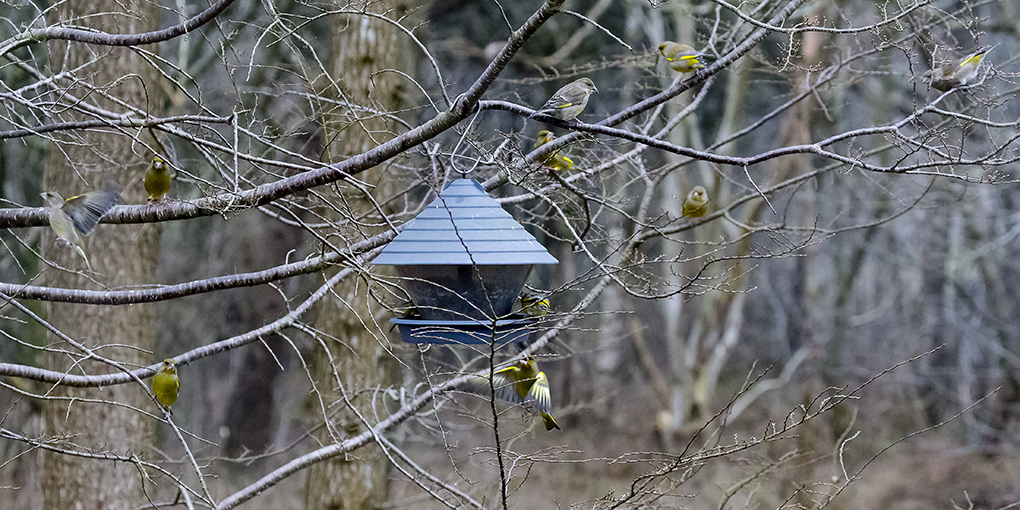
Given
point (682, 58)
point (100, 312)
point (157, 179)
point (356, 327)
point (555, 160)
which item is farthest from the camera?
point (356, 327)

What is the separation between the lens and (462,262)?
3.23 m

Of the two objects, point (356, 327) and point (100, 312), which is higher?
point (100, 312)

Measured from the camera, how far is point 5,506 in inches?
436

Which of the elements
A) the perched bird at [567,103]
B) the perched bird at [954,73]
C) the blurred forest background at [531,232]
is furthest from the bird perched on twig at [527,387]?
the perched bird at [954,73]

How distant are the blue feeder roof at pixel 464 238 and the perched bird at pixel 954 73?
2.17 m

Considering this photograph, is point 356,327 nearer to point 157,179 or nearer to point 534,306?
point 157,179

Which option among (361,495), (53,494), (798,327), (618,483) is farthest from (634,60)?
(798,327)

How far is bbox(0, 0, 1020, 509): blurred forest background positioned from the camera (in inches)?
147

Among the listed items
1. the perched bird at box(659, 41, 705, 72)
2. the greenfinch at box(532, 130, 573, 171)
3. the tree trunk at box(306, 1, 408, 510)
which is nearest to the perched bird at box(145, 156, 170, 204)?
the tree trunk at box(306, 1, 408, 510)

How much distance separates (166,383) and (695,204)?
330 cm

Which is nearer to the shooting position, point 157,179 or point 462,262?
point 462,262

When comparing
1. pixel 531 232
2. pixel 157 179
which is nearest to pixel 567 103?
pixel 157 179

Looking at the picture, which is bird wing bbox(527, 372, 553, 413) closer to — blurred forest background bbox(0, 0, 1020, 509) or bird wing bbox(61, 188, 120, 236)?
blurred forest background bbox(0, 0, 1020, 509)

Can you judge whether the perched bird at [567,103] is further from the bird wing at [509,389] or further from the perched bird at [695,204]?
the perched bird at [695,204]
